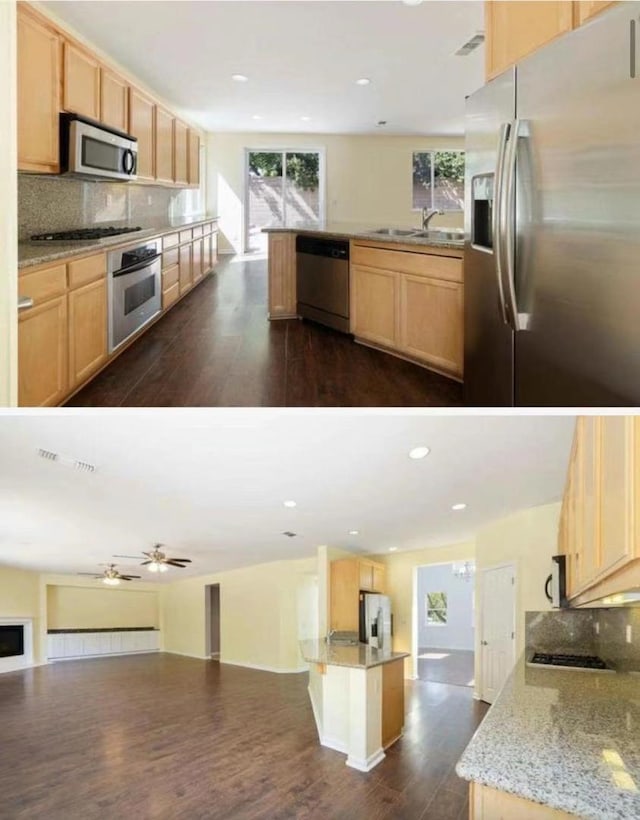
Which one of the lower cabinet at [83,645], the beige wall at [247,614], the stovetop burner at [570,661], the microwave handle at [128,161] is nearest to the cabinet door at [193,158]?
the microwave handle at [128,161]

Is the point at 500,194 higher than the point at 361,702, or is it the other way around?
the point at 500,194

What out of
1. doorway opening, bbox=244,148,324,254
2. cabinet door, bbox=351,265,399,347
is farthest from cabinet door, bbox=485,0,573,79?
doorway opening, bbox=244,148,324,254

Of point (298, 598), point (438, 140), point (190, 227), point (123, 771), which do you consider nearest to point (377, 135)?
point (438, 140)

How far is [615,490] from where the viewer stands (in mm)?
1382

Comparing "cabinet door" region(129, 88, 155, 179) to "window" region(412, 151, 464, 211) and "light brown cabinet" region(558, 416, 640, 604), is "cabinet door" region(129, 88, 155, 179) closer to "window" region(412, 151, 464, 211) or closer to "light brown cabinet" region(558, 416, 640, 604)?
"light brown cabinet" region(558, 416, 640, 604)

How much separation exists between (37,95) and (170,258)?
10.7 feet

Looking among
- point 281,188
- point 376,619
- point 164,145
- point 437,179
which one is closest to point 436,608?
point 376,619

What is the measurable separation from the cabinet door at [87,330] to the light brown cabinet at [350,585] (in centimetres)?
171

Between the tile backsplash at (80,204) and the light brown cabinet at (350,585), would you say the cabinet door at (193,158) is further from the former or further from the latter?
the light brown cabinet at (350,585)

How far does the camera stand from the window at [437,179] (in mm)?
13039

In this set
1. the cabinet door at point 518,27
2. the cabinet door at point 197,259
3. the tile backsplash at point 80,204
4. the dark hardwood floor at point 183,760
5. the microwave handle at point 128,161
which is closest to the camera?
the cabinet door at point 518,27

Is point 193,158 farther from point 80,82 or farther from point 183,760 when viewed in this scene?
point 183,760

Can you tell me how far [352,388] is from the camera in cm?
357

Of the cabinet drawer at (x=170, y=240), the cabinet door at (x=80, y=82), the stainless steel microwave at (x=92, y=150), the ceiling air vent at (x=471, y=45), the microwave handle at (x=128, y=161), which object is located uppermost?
the ceiling air vent at (x=471, y=45)
